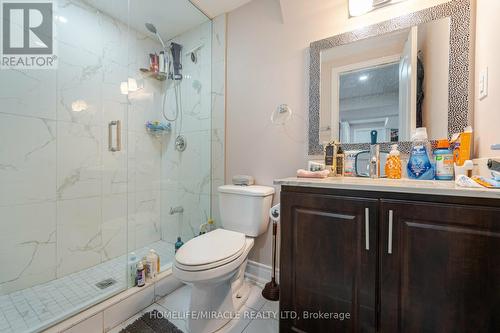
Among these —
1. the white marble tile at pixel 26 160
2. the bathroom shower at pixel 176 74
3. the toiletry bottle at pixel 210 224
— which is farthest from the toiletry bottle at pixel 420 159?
the white marble tile at pixel 26 160

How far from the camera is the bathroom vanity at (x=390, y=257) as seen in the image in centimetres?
65

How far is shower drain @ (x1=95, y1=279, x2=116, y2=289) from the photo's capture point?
55.9 inches

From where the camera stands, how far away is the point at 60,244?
1.60 metres

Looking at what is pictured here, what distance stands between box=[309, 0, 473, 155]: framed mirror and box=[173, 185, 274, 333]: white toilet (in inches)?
23.7

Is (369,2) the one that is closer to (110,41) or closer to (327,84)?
(327,84)

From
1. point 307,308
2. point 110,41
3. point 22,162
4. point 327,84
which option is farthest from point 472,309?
point 110,41

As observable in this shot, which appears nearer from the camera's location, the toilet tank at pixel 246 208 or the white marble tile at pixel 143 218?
the toilet tank at pixel 246 208

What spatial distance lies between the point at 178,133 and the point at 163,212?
32.9 inches

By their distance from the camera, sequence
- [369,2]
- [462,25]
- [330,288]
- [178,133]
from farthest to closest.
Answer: [178,133] → [369,2] → [462,25] → [330,288]

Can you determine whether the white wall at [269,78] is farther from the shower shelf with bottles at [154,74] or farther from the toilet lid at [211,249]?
the shower shelf with bottles at [154,74]

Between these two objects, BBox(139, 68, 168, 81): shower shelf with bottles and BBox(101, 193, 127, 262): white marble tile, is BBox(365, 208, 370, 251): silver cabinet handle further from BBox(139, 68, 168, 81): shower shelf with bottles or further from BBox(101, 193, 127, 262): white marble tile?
BBox(139, 68, 168, 81): shower shelf with bottles

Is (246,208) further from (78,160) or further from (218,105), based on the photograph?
(78,160)

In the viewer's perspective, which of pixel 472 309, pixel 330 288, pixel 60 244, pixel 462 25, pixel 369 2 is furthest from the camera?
pixel 60 244

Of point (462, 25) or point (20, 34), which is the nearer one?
point (462, 25)
